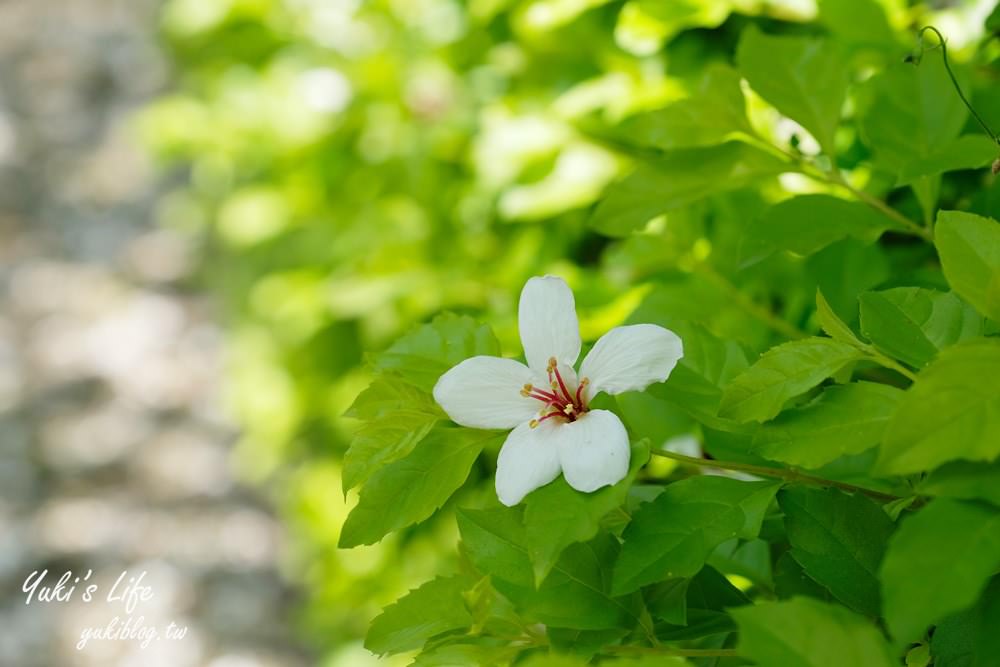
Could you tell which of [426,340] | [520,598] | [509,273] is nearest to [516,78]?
[509,273]

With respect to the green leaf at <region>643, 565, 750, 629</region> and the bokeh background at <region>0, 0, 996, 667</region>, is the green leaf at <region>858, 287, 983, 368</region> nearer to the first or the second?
the green leaf at <region>643, 565, 750, 629</region>

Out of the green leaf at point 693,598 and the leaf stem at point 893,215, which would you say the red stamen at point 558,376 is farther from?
the leaf stem at point 893,215

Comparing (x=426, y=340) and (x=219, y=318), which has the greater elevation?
(x=426, y=340)

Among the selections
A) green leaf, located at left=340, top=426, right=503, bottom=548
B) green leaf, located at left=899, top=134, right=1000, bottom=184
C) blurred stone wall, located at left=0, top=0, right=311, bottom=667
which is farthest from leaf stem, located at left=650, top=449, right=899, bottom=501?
blurred stone wall, located at left=0, top=0, right=311, bottom=667

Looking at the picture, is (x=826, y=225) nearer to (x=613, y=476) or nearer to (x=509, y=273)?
(x=613, y=476)

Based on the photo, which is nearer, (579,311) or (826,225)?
(826,225)

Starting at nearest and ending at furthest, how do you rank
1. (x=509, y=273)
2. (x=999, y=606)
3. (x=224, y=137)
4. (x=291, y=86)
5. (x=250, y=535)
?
(x=999, y=606), (x=509, y=273), (x=291, y=86), (x=224, y=137), (x=250, y=535)
